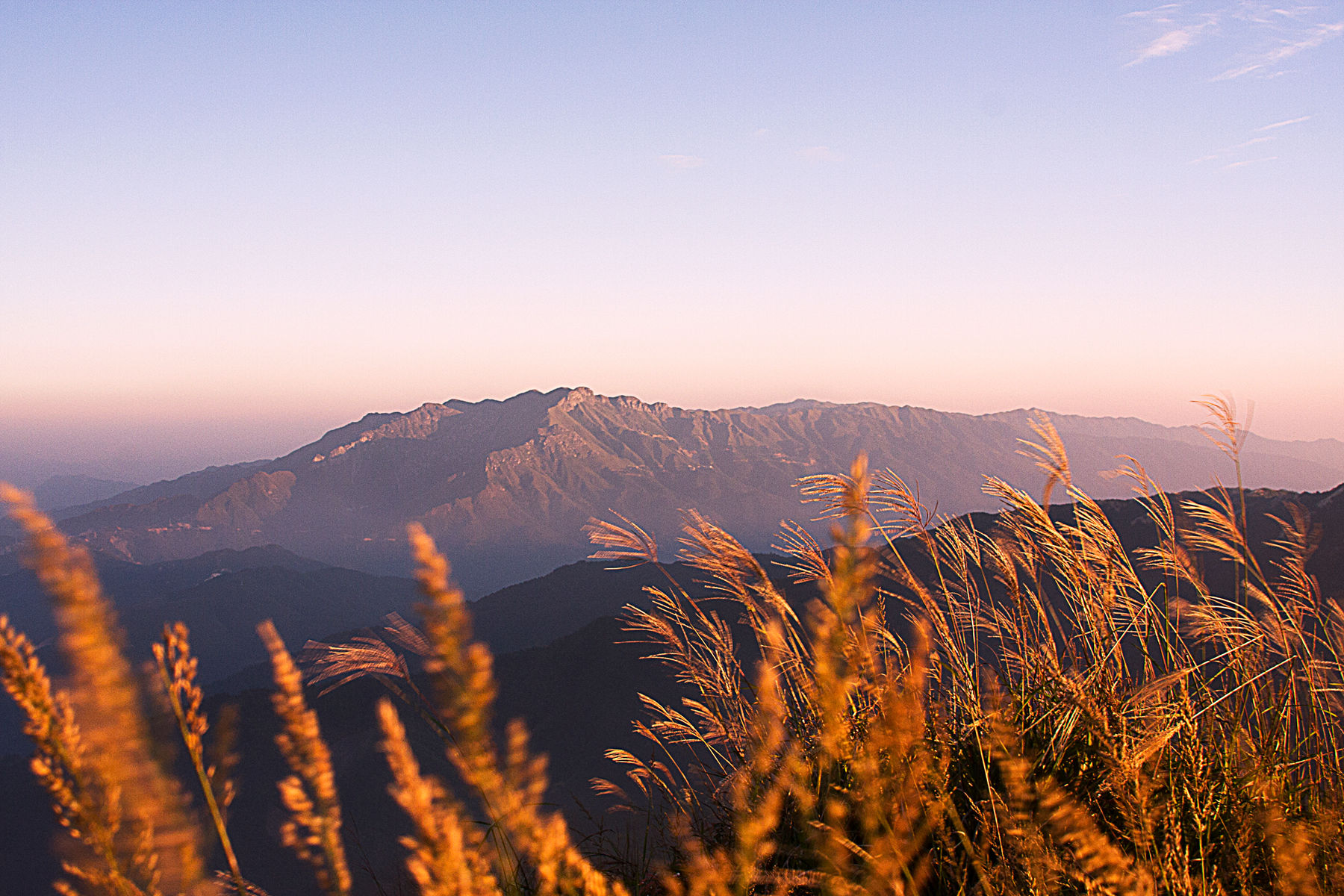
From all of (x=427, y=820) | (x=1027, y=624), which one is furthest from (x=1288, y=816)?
(x=427, y=820)

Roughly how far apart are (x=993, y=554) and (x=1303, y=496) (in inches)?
1968

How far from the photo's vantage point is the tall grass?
78 cm

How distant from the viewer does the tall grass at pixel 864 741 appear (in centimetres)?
78

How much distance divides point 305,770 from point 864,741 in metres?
1.28

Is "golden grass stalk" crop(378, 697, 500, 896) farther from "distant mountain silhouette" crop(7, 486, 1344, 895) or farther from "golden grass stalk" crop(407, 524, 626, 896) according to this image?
"distant mountain silhouette" crop(7, 486, 1344, 895)

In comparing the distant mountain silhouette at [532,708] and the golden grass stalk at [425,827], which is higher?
the golden grass stalk at [425,827]

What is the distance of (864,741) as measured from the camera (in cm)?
174

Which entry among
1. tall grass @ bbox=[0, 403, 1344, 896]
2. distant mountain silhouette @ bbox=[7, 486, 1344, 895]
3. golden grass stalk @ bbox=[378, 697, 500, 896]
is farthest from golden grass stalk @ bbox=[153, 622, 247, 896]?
distant mountain silhouette @ bbox=[7, 486, 1344, 895]

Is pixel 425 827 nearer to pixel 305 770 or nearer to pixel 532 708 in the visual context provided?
pixel 305 770

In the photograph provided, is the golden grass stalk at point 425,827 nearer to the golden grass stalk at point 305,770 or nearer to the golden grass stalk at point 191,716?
the golden grass stalk at point 305,770

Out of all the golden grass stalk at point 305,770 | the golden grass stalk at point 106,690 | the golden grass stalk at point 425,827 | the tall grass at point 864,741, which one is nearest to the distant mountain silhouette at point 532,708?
the tall grass at point 864,741

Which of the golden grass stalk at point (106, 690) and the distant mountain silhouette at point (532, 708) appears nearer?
the golden grass stalk at point (106, 690)

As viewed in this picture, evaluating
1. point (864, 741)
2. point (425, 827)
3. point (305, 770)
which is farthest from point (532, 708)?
point (425, 827)

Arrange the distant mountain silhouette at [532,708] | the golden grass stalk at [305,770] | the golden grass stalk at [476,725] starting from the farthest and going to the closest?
the distant mountain silhouette at [532,708]
the golden grass stalk at [305,770]
the golden grass stalk at [476,725]
